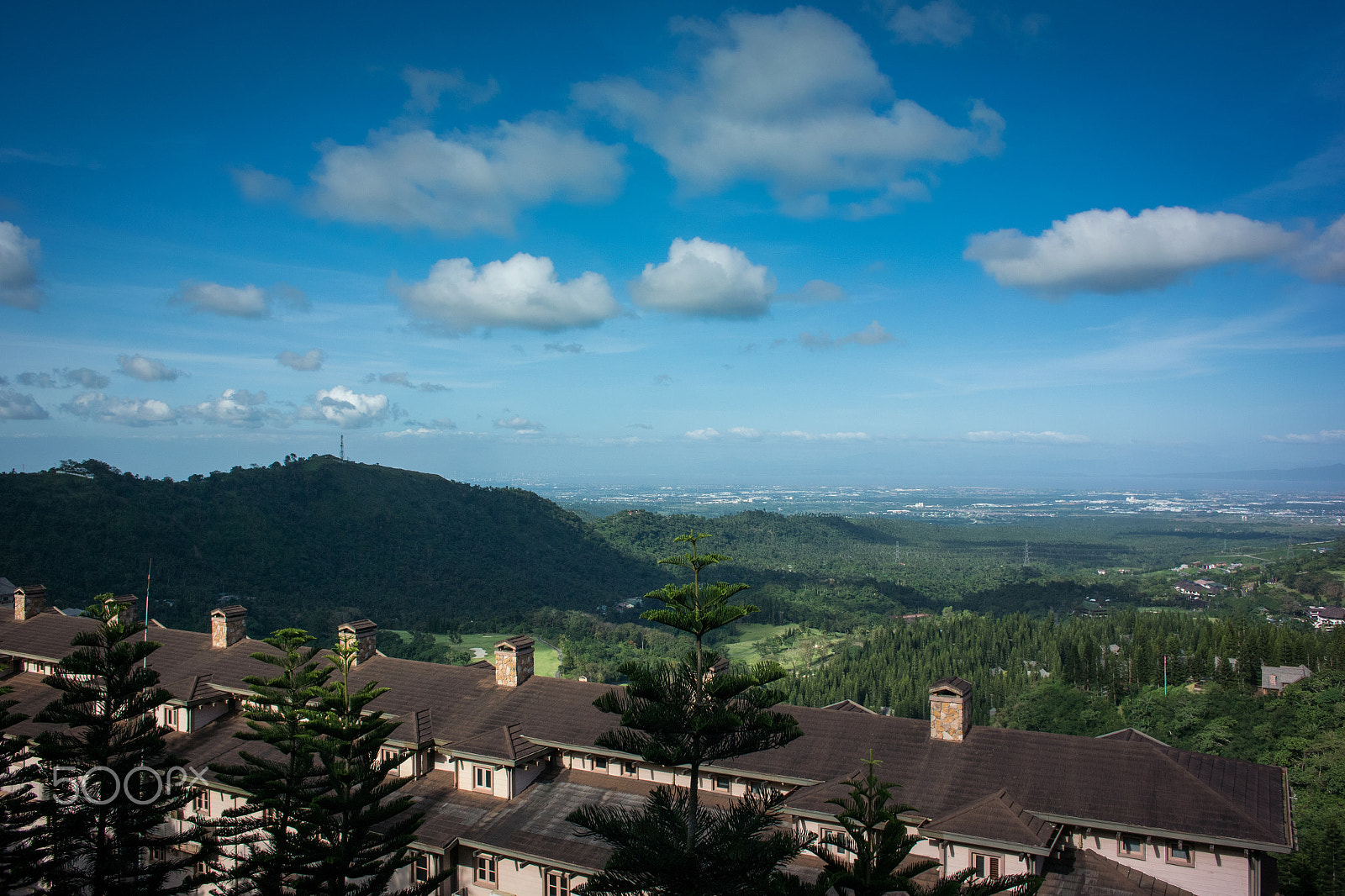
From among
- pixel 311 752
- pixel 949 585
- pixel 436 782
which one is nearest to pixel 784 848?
pixel 311 752

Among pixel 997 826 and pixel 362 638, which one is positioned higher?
pixel 362 638

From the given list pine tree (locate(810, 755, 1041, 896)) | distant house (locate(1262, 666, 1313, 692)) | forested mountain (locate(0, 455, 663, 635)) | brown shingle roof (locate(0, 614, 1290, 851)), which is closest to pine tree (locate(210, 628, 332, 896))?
→ brown shingle roof (locate(0, 614, 1290, 851))

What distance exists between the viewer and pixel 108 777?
1410 centimetres

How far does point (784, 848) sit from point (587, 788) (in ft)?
26.5

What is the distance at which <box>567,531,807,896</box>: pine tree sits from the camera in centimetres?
1062

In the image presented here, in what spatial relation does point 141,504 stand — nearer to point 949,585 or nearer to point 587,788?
point 587,788

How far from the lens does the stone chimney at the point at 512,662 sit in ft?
68.0

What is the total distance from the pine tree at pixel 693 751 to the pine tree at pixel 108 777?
8.44 m

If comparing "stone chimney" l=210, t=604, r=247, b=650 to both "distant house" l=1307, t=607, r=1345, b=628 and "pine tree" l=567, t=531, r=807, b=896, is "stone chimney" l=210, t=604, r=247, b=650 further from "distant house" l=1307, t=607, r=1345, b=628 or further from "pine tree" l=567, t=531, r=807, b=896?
"distant house" l=1307, t=607, r=1345, b=628

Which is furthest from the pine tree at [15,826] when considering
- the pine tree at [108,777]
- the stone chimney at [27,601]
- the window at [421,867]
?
the stone chimney at [27,601]

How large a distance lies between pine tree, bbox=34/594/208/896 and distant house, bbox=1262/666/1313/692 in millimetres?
65405

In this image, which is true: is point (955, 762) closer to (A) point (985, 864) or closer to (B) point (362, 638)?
(A) point (985, 864)

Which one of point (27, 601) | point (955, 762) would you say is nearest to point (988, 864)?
point (955, 762)

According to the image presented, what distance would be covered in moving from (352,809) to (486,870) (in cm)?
457
